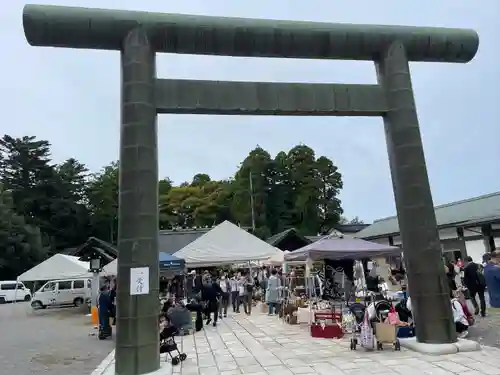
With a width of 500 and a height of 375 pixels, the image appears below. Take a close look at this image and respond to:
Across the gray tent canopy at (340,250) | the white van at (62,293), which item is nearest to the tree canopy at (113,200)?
the white van at (62,293)

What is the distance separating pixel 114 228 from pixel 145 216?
51.9 m

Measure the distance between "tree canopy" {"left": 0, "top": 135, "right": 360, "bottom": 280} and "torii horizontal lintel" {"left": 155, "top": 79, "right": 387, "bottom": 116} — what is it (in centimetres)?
3170

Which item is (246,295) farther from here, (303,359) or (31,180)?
(31,180)

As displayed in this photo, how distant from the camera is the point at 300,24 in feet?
28.8

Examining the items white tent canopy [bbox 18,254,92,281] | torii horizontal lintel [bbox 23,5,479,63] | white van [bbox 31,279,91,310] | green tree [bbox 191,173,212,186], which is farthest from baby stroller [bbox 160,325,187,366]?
green tree [bbox 191,173,212,186]

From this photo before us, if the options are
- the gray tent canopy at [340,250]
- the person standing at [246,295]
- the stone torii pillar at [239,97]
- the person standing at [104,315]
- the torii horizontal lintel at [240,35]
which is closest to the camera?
the stone torii pillar at [239,97]

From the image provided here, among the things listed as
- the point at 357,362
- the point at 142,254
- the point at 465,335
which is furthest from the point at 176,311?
the point at 465,335

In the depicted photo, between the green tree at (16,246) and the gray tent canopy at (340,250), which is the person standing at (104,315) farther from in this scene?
the green tree at (16,246)

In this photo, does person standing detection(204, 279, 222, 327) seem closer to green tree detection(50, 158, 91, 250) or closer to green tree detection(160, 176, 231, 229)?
green tree detection(160, 176, 231, 229)

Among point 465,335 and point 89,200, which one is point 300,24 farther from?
point 89,200

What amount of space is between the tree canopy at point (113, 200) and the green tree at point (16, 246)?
0.08 m

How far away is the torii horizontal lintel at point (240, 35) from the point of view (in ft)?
25.9

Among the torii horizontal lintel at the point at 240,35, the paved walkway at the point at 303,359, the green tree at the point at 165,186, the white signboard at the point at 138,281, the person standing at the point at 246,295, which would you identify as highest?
the green tree at the point at 165,186

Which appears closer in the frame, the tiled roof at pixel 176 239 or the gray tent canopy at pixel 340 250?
the gray tent canopy at pixel 340 250
